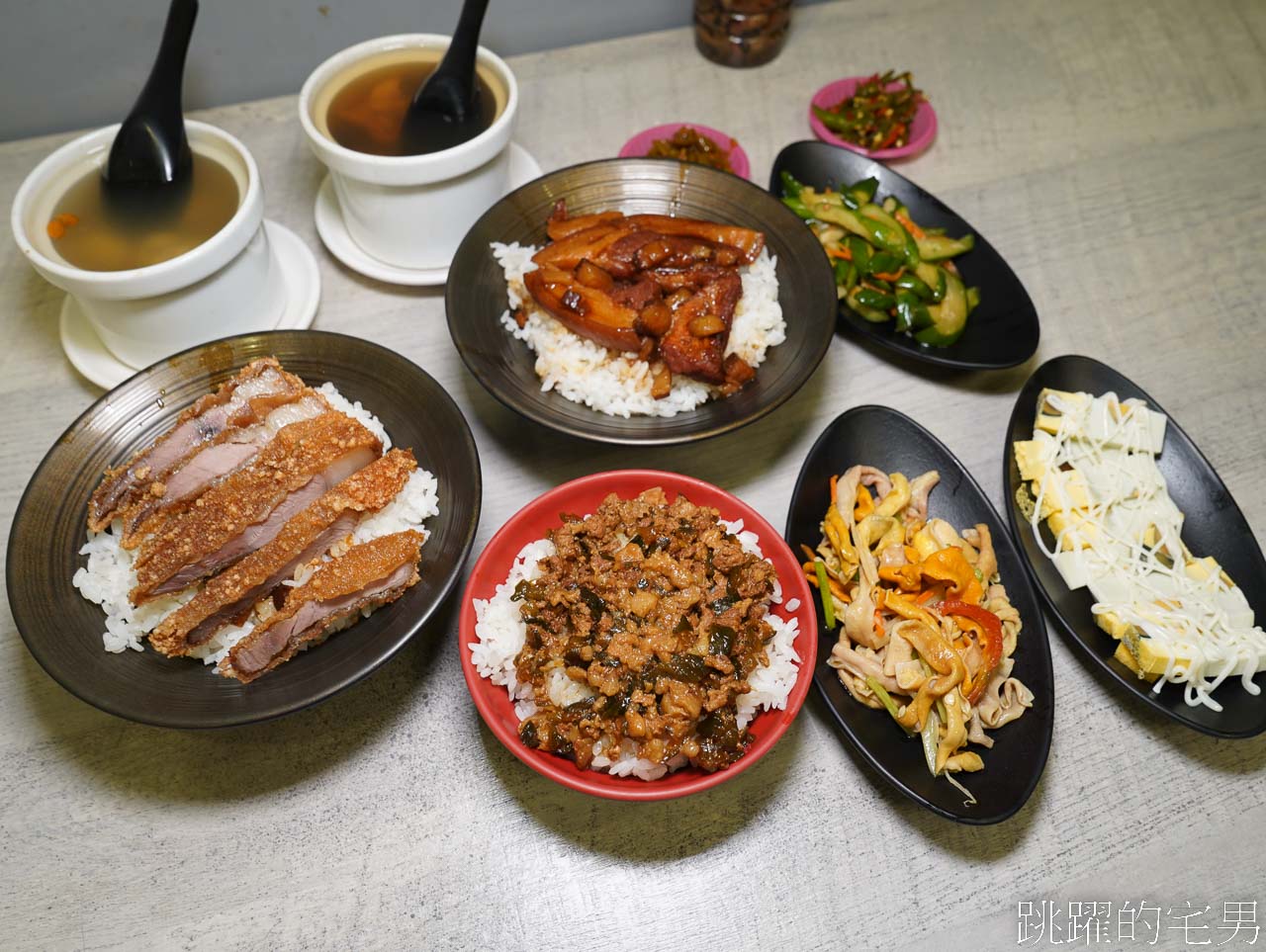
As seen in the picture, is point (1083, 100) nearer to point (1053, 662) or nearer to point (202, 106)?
point (1053, 662)

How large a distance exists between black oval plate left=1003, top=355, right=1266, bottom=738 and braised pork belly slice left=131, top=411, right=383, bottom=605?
5.23 ft

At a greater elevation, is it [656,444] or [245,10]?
[245,10]

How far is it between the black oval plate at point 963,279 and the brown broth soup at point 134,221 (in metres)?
1.62

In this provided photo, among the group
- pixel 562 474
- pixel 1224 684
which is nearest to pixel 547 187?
pixel 562 474

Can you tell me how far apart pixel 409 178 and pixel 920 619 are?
65.6 inches

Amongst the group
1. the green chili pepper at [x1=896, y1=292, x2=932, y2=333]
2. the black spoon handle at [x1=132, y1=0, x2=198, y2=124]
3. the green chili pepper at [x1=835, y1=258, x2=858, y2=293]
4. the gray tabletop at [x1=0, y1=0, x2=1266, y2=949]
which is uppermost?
the black spoon handle at [x1=132, y1=0, x2=198, y2=124]

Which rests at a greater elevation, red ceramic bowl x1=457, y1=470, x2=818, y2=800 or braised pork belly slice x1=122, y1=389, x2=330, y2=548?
braised pork belly slice x1=122, y1=389, x2=330, y2=548

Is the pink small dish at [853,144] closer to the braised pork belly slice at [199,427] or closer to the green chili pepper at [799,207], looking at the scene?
the green chili pepper at [799,207]

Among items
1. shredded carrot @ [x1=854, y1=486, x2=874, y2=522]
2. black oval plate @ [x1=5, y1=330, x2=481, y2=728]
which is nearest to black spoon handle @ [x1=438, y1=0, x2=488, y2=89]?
black oval plate @ [x1=5, y1=330, x2=481, y2=728]

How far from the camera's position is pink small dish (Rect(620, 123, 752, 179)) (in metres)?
3.01

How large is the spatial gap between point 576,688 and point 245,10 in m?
2.46

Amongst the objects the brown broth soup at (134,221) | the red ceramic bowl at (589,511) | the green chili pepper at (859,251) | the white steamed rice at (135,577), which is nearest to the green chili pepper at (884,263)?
the green chili pepper at (859,251)

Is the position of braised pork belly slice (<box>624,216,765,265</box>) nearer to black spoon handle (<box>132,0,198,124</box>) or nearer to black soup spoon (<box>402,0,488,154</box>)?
black soup spoon (<box>402,0,488,154</box>)

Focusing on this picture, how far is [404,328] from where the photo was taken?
2709 mm
